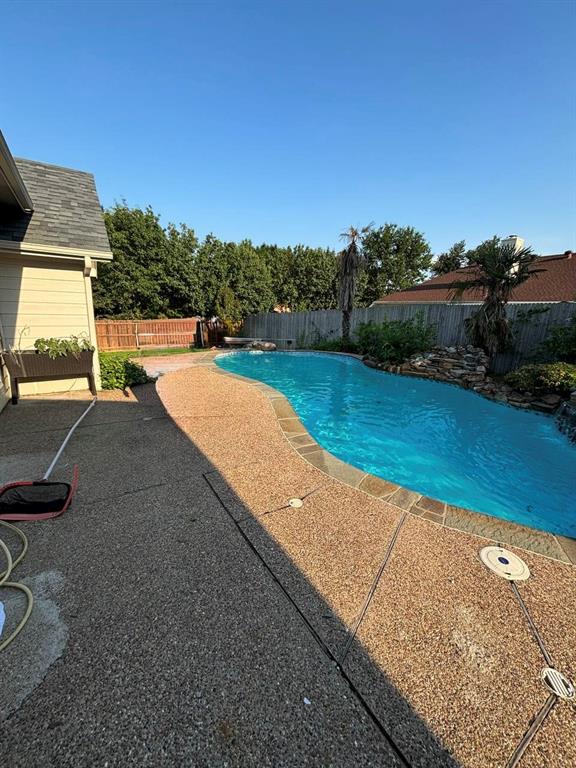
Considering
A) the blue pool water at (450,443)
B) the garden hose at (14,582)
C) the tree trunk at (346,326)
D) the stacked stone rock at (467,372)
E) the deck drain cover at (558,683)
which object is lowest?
the blue pool water at (450,443)

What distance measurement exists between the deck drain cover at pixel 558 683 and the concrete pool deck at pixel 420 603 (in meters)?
0.03

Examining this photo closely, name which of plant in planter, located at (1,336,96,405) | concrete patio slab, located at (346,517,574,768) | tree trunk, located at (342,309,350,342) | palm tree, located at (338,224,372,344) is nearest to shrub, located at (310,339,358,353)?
tree trunk, located at (342,309,350,342)

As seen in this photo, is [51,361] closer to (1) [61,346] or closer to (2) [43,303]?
(1) [61,346]

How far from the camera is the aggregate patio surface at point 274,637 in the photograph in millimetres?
1181

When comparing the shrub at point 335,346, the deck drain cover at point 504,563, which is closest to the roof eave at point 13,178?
the deck drain cover at point 504,563

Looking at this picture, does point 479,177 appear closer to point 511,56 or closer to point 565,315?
point 511,56

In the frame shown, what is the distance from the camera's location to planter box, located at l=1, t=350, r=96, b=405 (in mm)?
5066

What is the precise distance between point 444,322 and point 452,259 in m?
22.6

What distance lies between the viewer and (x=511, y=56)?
18.8 ft

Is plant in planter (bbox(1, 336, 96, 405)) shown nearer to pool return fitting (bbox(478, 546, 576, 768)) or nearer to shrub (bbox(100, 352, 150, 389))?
shrub (bbox(100, 352, 150, 389))

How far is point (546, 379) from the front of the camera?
6.32 m

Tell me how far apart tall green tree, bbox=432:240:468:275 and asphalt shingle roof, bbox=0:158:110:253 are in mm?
28515

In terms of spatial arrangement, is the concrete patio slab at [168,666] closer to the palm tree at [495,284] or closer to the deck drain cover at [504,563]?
the deck drain cover at [504,563]

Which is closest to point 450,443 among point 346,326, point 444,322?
point 444,322
